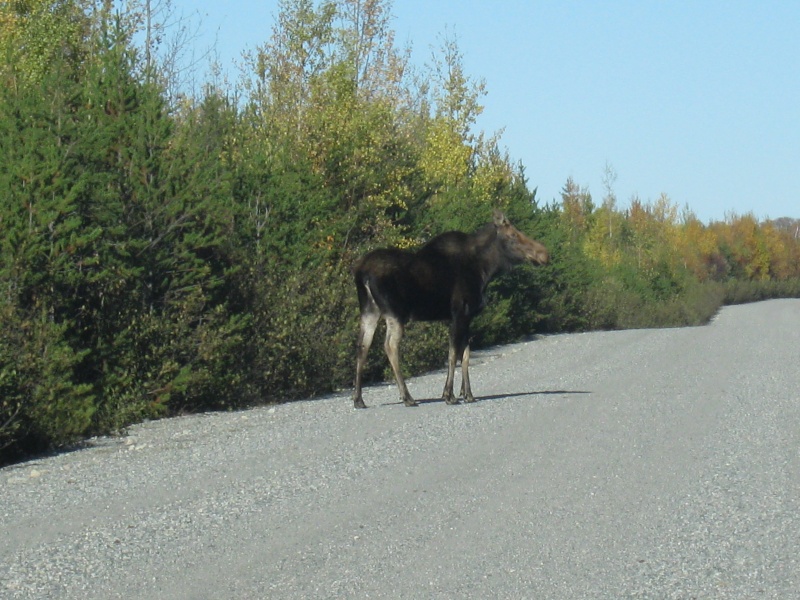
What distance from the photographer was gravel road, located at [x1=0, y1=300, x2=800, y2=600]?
6844 mm

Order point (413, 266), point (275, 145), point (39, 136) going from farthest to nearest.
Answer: point (275, 145), point (413, 266), point (39, 136)

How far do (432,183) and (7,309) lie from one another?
728 inches

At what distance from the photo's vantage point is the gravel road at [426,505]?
6.84 meters

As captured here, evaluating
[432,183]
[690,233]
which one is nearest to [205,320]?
[432,183]

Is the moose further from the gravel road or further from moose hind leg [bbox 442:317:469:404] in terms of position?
the gravel road

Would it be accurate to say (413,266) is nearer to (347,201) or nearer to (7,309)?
(7,309)

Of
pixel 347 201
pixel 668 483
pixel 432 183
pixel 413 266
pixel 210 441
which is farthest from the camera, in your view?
pixel 432 183

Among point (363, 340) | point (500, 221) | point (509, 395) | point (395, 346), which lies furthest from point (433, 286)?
point (509, 395)

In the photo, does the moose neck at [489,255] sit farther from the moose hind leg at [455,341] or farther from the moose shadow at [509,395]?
the moose shadow at [509,395]

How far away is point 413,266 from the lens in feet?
51.9

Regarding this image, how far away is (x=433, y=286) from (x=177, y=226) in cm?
379

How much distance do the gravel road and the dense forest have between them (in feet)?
3.64

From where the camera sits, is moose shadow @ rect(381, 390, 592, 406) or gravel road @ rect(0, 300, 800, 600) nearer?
gravel road @ rect(0, 300, 800, 600)

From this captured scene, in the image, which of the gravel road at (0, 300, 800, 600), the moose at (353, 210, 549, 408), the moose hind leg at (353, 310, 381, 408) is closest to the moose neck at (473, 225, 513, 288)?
the moose at (353, 210, 549, 408)
